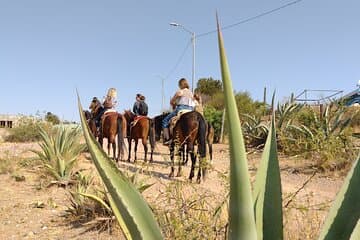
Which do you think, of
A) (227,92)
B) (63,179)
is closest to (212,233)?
(227,92)

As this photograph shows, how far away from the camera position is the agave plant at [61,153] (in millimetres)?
5862

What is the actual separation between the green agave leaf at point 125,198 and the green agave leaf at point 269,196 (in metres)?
0.35

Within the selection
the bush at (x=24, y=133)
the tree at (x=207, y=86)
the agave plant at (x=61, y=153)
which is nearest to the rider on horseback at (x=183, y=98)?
the agave plant at (x=61, y=153)

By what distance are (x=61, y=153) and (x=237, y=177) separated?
6.15 m

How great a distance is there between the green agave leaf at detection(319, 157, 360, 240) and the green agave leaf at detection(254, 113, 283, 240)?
159 mm

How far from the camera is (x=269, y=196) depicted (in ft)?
4.13

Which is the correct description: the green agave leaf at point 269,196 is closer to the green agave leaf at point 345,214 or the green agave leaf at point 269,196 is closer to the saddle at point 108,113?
→ the green agave leaf at point 345,214

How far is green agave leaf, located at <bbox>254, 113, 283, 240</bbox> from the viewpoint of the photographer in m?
1.21

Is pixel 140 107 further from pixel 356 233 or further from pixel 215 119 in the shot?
pixel 356 233

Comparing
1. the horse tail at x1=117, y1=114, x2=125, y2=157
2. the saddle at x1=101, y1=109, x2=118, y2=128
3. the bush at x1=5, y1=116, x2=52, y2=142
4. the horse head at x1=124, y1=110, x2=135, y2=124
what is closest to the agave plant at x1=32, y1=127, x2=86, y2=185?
the horse tail at x1=117, y1=114, x2=125, y2=157

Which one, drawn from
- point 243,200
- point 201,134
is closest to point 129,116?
point 201,134

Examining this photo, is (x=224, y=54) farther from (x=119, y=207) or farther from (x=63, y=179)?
(x=63, y=179)

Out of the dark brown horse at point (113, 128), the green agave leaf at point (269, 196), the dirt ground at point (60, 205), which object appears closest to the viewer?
the green agave leaf at point (269, 196)

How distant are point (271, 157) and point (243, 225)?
1.29 ft
